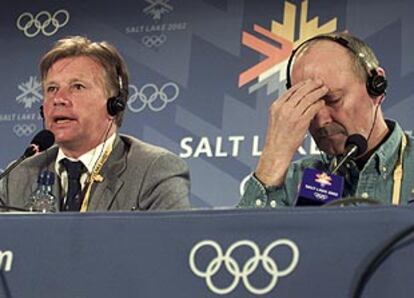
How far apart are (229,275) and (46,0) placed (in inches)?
110

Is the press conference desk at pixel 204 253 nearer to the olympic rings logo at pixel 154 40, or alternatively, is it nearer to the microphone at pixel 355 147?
the microphone at pixel 355 147

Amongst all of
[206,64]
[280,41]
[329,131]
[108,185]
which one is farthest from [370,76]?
[206,64]

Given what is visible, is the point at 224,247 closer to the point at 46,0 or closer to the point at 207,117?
the point at 207,117

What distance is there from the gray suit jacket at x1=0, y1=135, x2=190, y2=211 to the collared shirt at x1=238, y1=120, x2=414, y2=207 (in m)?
0.26

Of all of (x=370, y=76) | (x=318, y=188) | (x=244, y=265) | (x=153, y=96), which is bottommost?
(x=244, y=265)

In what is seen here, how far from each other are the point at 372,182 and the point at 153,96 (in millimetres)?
1663

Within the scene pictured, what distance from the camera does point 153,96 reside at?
3109 mm

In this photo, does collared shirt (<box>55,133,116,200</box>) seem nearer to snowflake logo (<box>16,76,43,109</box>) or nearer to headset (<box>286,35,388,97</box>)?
headset (<box>286,35,388,97</box>)

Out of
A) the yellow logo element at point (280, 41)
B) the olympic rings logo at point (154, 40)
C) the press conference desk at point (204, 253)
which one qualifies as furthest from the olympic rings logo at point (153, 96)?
the press conference desk at point (204, 253)

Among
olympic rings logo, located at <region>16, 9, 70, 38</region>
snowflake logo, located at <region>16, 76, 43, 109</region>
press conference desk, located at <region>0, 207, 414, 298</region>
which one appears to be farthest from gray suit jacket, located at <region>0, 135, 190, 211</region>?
olympic rings logo, located at <region>16, 9, 70, 38</region>

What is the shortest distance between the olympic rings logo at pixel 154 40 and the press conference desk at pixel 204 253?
2297 mm

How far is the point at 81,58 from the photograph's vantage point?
6.60ft

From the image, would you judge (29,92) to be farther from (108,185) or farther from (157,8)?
(108,185)

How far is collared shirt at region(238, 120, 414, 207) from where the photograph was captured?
1502mm
